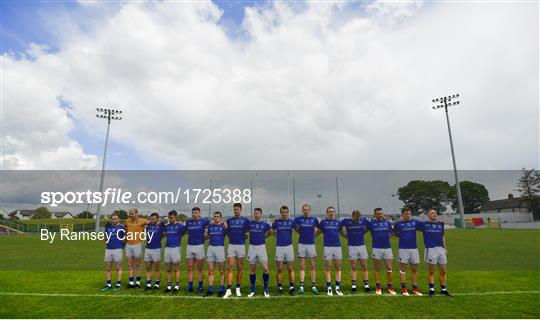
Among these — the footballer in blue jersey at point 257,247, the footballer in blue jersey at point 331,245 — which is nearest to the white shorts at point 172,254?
the footballer in blue jersey at point 257,247

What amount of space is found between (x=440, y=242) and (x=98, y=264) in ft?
50.5

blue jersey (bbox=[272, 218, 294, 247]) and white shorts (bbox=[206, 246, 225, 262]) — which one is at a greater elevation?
blue jersey (bbox=[272, 218, 294, 247])

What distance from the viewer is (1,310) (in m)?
8.74

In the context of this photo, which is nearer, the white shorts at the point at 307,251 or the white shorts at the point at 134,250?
the white shorts at the point at 307,251

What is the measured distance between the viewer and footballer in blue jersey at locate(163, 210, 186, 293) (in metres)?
10.3

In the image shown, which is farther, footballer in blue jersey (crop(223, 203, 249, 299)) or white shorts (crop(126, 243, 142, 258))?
white shorts (crop(126, 243, 142, 258))

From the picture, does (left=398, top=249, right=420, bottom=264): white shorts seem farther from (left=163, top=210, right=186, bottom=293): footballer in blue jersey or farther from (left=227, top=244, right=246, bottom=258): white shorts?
(left=163, top=210, right=186, bottom=293): footballer in blue jersey

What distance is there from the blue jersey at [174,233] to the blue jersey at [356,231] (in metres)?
5.41

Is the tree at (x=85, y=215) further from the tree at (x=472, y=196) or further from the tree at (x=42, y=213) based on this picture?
the tree at (x=472, y=196)

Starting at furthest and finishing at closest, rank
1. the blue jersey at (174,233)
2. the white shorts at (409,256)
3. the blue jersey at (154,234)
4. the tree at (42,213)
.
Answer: the tree at (42,213) → the blue jersey at (154,234) → the blue jersey at (174,233) → the white shorts at (409,256)

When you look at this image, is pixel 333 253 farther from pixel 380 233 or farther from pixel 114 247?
pixel 114 247

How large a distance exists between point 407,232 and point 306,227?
10.4 feet

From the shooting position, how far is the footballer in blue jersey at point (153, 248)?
1057 centimetres

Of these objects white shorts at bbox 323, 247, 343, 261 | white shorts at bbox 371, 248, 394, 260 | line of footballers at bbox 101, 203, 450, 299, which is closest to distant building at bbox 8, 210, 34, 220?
line of footballers at bbox 101, 203, 450, 299
